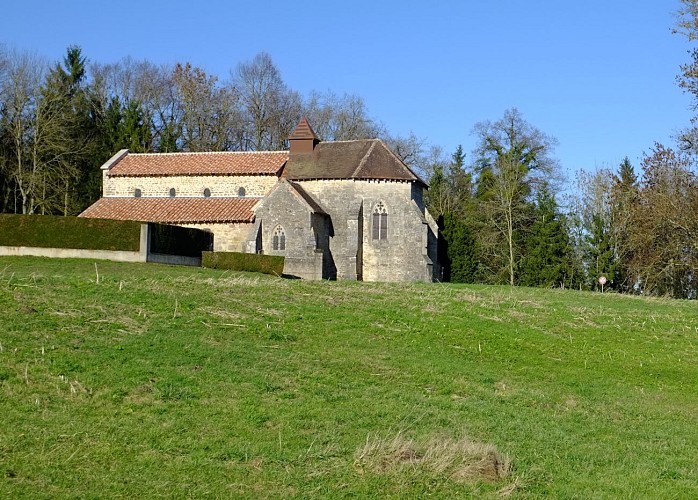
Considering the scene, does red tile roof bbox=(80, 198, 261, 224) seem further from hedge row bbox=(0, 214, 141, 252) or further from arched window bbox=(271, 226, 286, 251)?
hedge row bbox=(0, 214, 141, 252)

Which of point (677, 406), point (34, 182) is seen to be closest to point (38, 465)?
point (677, 406)

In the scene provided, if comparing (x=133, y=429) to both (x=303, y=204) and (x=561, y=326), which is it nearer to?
(x=561, y=326)

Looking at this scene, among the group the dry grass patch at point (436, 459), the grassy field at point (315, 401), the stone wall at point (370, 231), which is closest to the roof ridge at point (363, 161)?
the stone wall at point (370, 231)

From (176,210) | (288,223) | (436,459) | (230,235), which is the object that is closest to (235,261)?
(288,223)

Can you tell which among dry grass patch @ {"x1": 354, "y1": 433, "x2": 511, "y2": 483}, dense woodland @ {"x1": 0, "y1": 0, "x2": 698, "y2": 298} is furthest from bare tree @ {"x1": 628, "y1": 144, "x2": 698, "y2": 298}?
dry grass patch @ {"x1": 354, "y1": 433, "x2": 511, "y2": 483}

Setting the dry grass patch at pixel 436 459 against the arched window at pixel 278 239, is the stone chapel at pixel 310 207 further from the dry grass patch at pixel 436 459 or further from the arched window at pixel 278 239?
the dry grass patch at pixel 436 459

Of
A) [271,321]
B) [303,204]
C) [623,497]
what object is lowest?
[623,497]

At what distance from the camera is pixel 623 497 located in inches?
360

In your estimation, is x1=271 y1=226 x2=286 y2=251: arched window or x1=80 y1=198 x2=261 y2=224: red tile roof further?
x1=80 y1=198 x2=261 y2=224: red tile roof

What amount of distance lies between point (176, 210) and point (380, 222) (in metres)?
11.4

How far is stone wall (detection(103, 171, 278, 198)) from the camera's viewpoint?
156 feet

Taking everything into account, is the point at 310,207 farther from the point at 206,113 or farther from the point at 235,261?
the point at 206,113

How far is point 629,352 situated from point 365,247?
2681 centimetres

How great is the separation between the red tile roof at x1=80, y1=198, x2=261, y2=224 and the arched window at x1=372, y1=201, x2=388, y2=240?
664 centimetres
